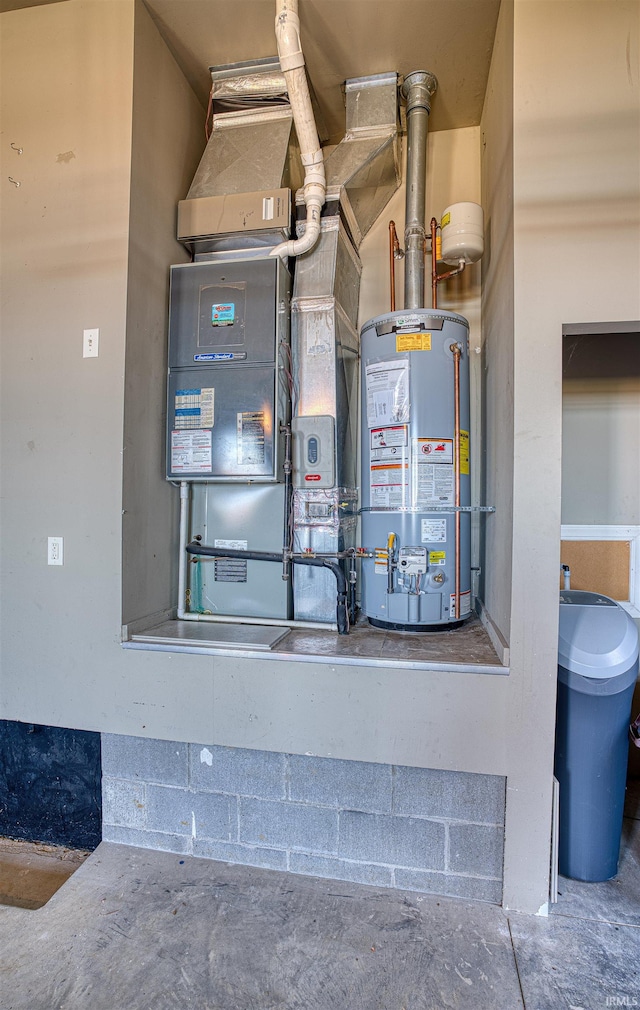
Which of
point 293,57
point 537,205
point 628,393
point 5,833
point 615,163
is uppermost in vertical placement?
point 293,57

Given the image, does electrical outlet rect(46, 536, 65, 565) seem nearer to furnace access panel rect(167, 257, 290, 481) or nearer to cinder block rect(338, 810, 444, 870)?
furnace access panel rect(167, 257, 290, 481)

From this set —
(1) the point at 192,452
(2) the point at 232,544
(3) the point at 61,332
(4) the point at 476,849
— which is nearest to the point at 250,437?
(1) the point at 192,452

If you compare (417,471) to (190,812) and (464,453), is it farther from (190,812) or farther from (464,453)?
(190,812)

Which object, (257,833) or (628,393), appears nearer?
(257,833)

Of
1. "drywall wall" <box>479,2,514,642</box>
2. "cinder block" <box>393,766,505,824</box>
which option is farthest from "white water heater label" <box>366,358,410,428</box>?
"cinder block" <box>393,766,505,824</box>

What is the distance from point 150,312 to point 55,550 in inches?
39.9

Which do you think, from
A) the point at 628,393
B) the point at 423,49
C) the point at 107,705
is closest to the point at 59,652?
the point at 107,705

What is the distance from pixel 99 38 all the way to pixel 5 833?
124 inches

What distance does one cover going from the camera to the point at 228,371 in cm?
204

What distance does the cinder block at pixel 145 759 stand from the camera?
180 centimetres

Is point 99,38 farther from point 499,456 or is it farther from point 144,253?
point 499,456

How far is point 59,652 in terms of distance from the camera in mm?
1849

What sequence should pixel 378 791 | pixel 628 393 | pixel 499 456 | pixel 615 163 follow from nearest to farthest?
pixel 615 163, pixel 378 791, pixel 499 456, pixel 628 393

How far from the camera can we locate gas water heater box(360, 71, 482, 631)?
196 centimetres
